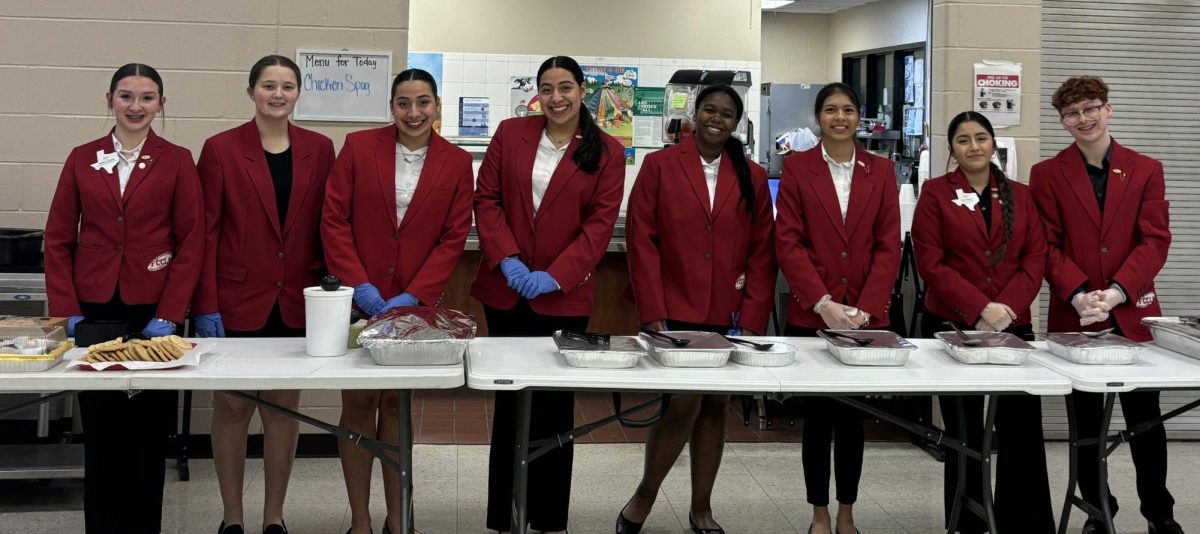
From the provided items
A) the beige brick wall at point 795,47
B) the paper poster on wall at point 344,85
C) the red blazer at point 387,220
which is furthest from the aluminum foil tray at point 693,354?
the beige brick wall at point 795,47

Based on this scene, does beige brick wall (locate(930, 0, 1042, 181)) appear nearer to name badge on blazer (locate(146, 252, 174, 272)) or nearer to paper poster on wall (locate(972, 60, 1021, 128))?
paper poster on wall (locate(972, 60, 1021, 128))

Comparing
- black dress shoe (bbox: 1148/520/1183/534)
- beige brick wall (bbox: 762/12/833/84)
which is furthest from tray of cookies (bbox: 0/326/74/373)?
beige brick wall (bbox: 762/12/833/84)

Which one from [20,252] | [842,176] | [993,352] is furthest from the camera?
[20,252]

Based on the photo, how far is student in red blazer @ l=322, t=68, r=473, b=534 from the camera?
3.16 metres

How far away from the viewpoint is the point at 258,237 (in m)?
3.19

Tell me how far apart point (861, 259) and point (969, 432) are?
745 mm

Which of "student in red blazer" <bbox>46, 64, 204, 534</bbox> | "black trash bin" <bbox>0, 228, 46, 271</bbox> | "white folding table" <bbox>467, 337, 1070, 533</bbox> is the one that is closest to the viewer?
"white folding table" <bbox>467, 337, 1070, 533</bbox>

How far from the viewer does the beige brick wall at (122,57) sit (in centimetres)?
424

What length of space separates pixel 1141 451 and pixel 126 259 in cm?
330

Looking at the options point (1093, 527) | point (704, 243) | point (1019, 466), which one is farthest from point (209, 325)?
point (1093, 527)

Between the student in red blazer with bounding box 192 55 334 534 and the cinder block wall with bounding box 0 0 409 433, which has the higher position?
the cinder block wall with bounding box 0 0 409 433

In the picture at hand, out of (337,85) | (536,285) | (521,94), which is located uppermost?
(521,94)

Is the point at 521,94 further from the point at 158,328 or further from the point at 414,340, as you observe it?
the point at 414,340

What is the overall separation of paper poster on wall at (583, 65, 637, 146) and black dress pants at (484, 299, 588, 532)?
5126mm
